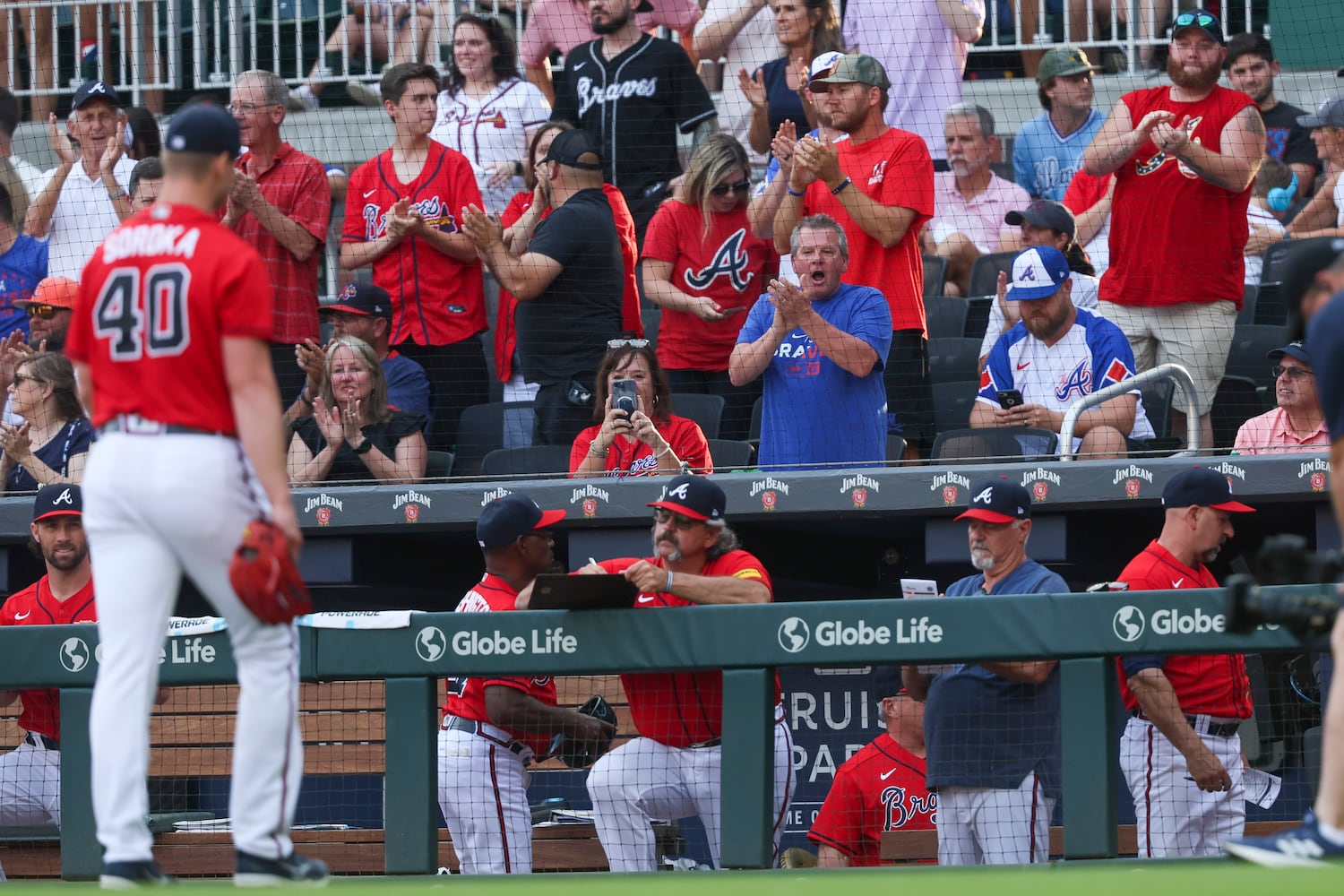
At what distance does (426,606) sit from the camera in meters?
9.09

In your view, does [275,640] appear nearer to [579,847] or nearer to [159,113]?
[579,847]

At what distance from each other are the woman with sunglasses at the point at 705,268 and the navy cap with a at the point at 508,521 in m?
1.96

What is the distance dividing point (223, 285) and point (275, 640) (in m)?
0.82

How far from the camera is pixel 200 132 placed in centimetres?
444

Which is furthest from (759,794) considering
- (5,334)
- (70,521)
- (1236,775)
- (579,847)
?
(5,334)

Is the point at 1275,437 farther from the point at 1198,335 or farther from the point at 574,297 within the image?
the point at 574,297

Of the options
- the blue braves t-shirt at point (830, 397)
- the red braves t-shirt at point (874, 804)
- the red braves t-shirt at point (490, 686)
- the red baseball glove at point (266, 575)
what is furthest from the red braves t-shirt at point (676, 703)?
the red baseball glove at point (266, 575)

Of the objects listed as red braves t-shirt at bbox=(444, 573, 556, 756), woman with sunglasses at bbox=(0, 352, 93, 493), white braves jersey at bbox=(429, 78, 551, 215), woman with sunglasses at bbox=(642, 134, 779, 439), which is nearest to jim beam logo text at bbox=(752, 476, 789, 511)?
red braves t-shirt at bbox=(444, 573, 556, 756)

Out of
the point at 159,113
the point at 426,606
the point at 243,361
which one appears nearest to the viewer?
the point at 243,361

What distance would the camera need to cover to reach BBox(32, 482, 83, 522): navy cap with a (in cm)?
743

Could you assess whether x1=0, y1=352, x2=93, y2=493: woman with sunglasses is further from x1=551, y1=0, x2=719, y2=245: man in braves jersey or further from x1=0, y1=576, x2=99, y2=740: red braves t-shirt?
x1=551, y1=0, x2=719, y2=245: man in braves jersey

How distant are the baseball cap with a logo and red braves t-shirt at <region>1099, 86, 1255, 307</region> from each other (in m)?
0.68

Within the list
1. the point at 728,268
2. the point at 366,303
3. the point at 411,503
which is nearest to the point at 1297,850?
the point at 411,503

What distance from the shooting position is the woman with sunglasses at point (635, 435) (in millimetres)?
7719
